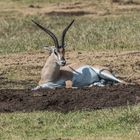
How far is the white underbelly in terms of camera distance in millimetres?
14375

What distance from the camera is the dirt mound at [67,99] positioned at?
11398mm

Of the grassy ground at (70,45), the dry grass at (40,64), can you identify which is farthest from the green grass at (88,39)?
the dry grass at (40,64)

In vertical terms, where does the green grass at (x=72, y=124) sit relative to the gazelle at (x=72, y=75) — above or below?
above

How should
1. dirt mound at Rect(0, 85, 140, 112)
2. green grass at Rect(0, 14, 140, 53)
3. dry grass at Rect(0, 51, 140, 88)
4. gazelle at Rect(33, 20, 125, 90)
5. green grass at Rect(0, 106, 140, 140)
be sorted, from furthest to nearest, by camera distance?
green grass at Rect(0, 14, 140, 53) < dry grass at Rect(0, 51, 140, 88) < gazelle at Rect(33, 20, 125, 90) < dirt mound at Rect(0, 85, 140, 112) < green grass at Rect(0, 106, 140, 140)

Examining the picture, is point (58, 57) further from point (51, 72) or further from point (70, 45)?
point (70, 45)

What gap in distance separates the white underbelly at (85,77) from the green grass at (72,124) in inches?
138

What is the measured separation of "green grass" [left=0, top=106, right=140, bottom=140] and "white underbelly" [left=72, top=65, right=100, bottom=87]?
3496 mm

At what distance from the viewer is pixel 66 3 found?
3831 cm

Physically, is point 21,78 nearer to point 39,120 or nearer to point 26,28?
point 39,120

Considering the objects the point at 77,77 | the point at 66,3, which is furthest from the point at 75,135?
the point at 66,3

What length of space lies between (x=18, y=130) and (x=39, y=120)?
2.20 feet

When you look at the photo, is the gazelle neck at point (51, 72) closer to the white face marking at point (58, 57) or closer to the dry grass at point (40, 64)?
the white face marking at point (58, 57)

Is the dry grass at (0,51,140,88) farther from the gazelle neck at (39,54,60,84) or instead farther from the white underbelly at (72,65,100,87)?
the white underbelly at (72,65,100,87)

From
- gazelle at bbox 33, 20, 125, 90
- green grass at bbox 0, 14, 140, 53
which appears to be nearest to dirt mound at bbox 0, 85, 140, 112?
gazelle at bbox 33, 20, 125, 90
